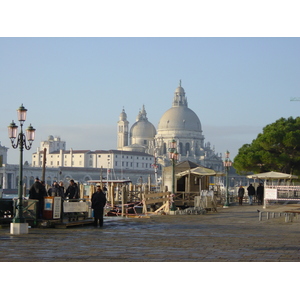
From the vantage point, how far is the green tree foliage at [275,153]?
38.1 meters

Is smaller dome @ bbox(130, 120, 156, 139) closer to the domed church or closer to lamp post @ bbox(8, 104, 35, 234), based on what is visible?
the domed church

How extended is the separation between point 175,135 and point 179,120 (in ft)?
15.2

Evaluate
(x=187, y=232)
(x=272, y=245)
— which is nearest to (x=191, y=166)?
(x=187, y=232)

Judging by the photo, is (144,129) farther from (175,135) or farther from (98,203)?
(98,203)

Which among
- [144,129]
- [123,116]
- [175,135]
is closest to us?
[175,135]

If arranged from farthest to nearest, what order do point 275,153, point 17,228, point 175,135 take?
1. point 175,135
2. point 275,153
3. point 17,228

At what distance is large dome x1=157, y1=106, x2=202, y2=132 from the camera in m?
164

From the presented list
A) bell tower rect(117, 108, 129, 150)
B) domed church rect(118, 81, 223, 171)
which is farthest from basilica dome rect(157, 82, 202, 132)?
bell tower rect(117, 108, 129, 150)

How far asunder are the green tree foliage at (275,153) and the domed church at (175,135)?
114675 mm

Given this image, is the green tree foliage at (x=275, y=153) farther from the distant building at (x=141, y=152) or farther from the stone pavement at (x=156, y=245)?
the distant building at (x=141, y=152)

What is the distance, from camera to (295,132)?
38.9 meters

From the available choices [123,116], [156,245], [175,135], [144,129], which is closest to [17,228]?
[156,245]

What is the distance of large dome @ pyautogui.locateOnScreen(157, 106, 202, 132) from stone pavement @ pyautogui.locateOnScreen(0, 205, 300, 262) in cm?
14914

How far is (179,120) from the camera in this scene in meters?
165
